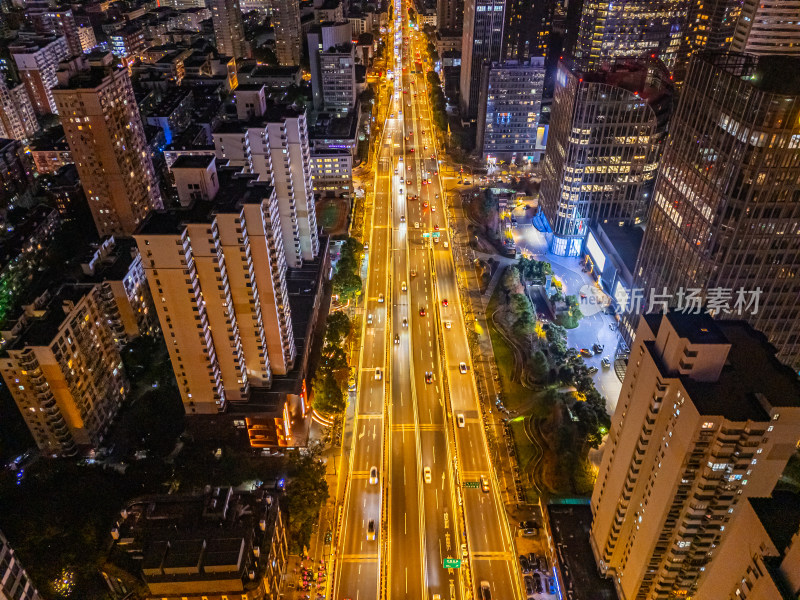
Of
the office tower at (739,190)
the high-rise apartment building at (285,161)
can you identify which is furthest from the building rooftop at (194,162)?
the office tower at (739,190)

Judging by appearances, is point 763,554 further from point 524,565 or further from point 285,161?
point 285,161

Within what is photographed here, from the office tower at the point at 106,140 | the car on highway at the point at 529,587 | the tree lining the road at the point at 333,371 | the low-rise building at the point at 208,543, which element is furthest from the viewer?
the office tower at the point at 106,140

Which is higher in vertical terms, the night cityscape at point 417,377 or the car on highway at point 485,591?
the night cityscape at point 417,377

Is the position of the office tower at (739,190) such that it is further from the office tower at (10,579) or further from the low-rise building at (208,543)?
the office tower at (10,579)

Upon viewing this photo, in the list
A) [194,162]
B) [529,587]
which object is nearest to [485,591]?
[529,587]

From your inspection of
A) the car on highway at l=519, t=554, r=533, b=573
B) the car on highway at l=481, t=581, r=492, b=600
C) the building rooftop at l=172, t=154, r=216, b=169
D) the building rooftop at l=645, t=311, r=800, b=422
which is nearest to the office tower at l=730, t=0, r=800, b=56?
the building rooftop at l=645, t=311, r=800, b=422

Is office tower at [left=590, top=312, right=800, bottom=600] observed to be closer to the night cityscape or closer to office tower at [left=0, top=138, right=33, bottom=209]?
the night cityscape
